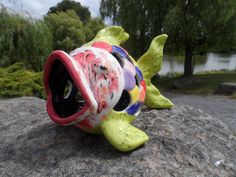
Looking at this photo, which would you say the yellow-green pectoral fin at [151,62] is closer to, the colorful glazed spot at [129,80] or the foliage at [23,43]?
the colorful glazed spot at [129,80]

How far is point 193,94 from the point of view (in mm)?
12406

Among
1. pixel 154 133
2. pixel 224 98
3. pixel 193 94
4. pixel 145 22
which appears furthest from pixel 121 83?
pixel 145 22

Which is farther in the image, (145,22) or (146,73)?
(145,22)

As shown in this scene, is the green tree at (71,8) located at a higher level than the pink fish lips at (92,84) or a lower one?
higher

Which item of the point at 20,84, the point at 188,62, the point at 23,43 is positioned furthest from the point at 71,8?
the point at 20,84

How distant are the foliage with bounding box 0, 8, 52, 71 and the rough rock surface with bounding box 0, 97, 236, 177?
17.4ft

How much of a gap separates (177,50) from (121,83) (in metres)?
11.9

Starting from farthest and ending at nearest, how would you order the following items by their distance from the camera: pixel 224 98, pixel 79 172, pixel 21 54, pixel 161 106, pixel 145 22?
1. pixel 145 22
2. pixel 224 98
3. pixel 21 54
4. pixel 161 106
5. pixel 79 172

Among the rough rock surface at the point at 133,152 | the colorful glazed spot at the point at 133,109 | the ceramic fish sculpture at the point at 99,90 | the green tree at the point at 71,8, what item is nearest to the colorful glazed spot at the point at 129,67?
the ceramic fish sculpture at the point at 99,90

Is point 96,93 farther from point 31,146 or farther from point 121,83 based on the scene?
point 31,146

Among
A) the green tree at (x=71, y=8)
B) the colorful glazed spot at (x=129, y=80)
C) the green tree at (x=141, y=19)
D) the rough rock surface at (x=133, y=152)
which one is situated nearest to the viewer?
the rough rock surface at (x=133, y=152)

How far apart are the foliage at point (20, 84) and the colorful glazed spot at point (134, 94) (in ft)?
15.2

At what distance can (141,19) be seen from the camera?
13.9 m

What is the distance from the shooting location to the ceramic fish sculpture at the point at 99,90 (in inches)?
116
